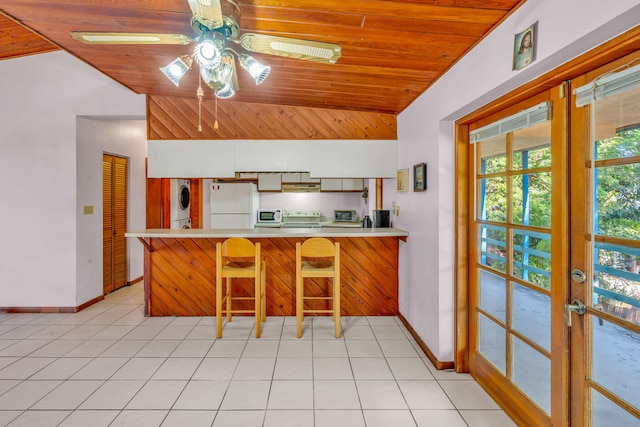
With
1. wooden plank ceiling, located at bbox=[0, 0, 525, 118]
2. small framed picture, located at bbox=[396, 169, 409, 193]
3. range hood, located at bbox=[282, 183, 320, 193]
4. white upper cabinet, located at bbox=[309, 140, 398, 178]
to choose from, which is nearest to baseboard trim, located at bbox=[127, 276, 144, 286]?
range hood, located at bbox=[282, 183, 320, 193]

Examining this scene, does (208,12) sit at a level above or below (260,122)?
below

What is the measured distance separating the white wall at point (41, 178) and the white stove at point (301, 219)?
3.08m

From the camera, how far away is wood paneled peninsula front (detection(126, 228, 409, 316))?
3713mm

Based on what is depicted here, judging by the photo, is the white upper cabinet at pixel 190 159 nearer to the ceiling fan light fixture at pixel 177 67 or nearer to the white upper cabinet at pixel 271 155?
the white upper cabinet at pixel 271 155

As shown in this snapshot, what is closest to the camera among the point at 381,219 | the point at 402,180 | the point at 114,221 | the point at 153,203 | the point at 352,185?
the point at 402,180

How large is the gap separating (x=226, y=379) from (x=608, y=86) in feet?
9.29

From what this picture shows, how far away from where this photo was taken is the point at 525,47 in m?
1.55

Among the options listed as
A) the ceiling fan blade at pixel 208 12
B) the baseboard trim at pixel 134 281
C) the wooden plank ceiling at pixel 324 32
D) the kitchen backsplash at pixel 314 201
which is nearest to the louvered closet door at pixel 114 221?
the baseboard trim at pixel 134 281

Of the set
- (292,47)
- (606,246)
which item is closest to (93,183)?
(292,47)

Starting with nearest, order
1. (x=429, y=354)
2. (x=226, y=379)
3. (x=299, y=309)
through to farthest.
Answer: (x=226, y=379) → (x=429, y=354) → (x=299, y=309)

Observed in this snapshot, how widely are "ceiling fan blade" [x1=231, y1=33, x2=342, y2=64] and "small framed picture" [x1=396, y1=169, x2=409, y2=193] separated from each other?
184 cm

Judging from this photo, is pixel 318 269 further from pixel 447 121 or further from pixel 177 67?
pixel 177 67

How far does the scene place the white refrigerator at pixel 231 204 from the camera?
18.5 ft

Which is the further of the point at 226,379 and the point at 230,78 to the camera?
the point at 226,379
